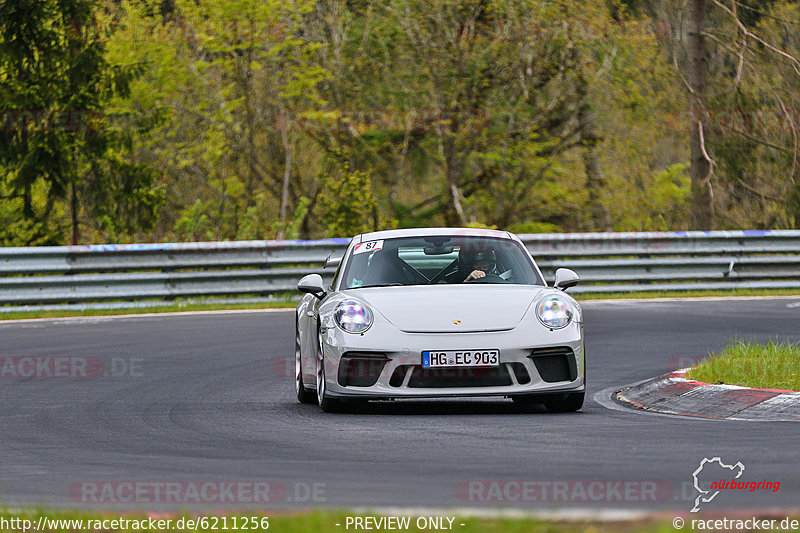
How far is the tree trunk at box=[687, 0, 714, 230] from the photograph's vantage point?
2794cm

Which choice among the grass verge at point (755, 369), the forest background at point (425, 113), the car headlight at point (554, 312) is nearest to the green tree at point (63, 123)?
the forest background at point (425, 113)

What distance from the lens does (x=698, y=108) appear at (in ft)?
92.1

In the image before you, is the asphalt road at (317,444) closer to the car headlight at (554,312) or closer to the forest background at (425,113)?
the car headlight at (554,312)

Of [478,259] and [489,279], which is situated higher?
[478,259]

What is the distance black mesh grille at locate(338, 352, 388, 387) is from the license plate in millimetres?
330

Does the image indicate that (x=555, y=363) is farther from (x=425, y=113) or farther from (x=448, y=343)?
(x=425, y=113)

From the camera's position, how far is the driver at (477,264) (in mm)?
10789

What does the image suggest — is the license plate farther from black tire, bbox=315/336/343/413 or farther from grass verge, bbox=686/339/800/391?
grass verge, bbox=686/339/800/391

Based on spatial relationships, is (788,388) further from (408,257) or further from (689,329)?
(689,329)

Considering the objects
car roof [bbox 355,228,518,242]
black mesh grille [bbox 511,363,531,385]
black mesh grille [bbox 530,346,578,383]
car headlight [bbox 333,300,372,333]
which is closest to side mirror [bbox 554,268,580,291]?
car roof [bbox 355,228,518,242]

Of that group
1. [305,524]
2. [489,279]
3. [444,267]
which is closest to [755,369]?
[489,279]

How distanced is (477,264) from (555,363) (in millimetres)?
1445

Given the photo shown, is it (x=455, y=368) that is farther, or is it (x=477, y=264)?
(x=477, y=264)

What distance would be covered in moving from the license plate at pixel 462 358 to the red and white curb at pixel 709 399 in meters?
1.44
